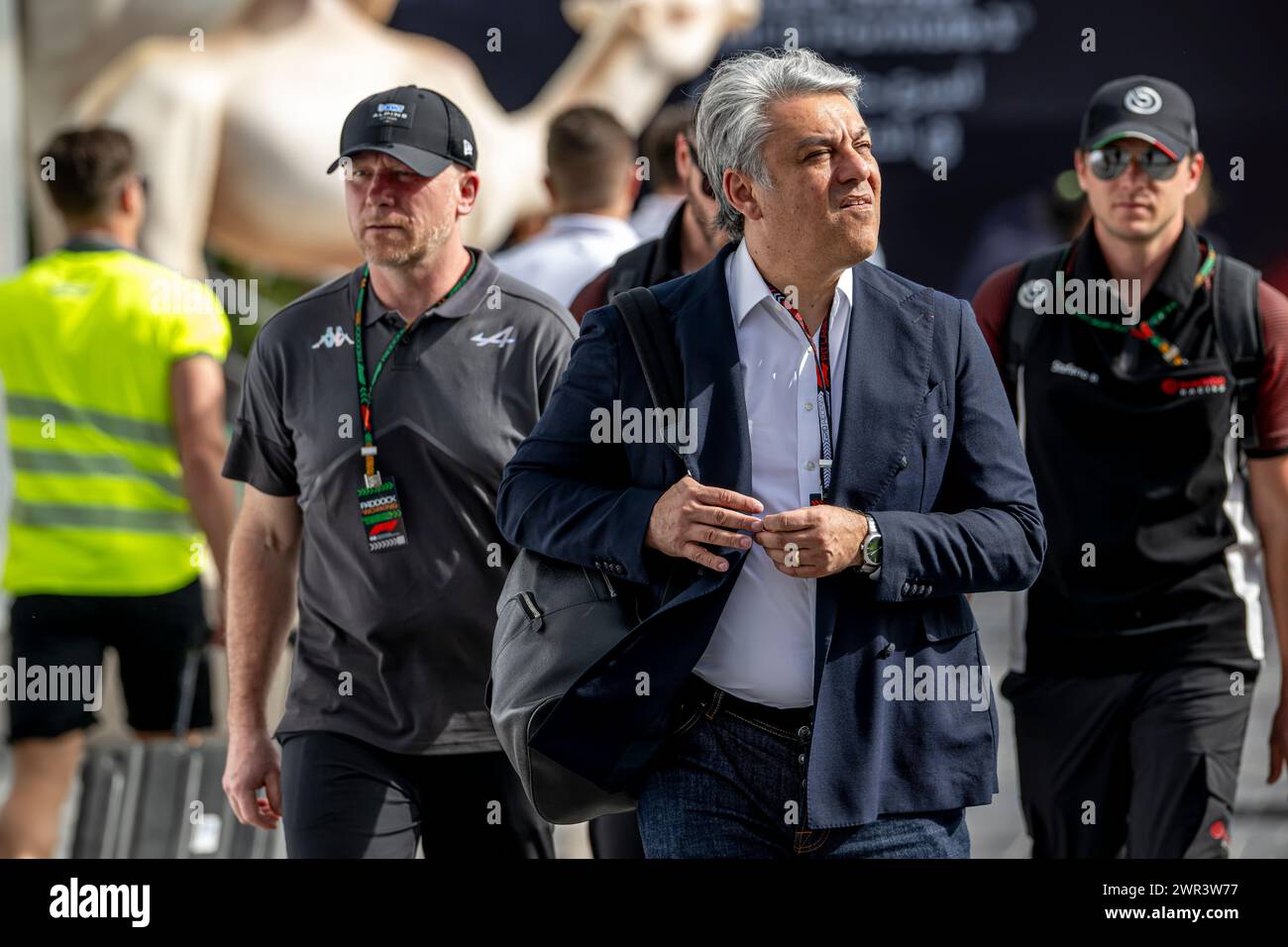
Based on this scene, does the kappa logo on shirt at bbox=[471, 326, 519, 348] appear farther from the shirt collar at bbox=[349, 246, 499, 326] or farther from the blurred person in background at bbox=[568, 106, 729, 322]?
the blurred person in background at bbox=[568, 106, 729, 322]

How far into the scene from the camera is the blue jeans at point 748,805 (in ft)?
10.2

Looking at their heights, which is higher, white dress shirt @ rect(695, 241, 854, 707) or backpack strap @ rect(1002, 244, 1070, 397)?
backpack strap @ rect(1002, 244, 1070, 397)

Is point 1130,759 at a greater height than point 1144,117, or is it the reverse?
point 1144,117

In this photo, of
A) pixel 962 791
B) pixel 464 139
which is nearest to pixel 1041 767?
pixel 962 791

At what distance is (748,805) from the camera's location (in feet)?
10.3

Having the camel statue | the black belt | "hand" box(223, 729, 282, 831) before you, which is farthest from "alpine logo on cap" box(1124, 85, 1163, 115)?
the camel statue

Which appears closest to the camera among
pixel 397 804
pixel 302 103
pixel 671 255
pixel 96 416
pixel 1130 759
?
pixel 397 804

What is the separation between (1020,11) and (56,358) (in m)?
4.84

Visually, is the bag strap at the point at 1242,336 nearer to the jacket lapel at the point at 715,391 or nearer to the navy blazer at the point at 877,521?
the navy blazer at the point at 877,521

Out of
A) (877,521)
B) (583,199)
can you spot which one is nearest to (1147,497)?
(877,521)

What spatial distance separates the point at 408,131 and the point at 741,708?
1479 mm

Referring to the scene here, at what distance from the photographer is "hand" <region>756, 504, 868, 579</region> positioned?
2.94 m

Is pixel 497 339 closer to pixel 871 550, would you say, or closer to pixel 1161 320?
pixel 871 550

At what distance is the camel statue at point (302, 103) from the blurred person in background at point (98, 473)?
267 cm
